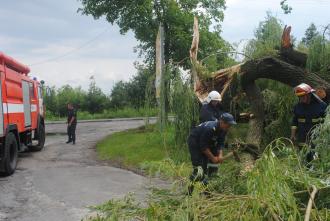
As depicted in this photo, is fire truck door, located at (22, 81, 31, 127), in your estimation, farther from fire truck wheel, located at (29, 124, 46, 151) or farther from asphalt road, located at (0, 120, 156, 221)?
fire truck wheel, located at (29, 124, 46, 151)

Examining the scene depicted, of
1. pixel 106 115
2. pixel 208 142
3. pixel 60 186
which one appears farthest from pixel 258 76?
pixel 106 115

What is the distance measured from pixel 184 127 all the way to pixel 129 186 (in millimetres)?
1712

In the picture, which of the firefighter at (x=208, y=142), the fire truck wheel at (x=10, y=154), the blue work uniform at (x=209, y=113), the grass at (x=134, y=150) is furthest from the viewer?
the grass at (x=134, y=150)

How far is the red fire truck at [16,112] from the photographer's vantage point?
37.4 feet

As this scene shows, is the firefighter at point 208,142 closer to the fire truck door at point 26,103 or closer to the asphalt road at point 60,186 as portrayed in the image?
the asphalt road at point 60,186

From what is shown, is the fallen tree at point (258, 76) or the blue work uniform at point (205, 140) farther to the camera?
the fallen tree at point (258, 76)

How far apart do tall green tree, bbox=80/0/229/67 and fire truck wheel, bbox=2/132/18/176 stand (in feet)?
31.1

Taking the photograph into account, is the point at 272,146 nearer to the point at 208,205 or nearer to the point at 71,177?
the point at 208,205

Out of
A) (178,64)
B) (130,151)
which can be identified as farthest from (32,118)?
(178,64)

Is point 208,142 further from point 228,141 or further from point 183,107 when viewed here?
point 228,141

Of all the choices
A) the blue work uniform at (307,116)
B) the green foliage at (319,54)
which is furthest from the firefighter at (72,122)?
the blue work uniform at (307,116)

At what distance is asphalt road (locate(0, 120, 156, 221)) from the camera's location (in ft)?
25.8

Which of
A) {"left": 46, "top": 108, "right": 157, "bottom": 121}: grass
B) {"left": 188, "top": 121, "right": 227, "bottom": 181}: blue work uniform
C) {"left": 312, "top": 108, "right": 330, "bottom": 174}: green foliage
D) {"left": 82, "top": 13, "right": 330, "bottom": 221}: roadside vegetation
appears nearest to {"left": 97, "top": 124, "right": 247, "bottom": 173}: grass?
{"left": 188, "top": 121, "right": 227, "bottom": 181}: blue work uniform

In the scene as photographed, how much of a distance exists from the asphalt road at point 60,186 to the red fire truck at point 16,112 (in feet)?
1.78
